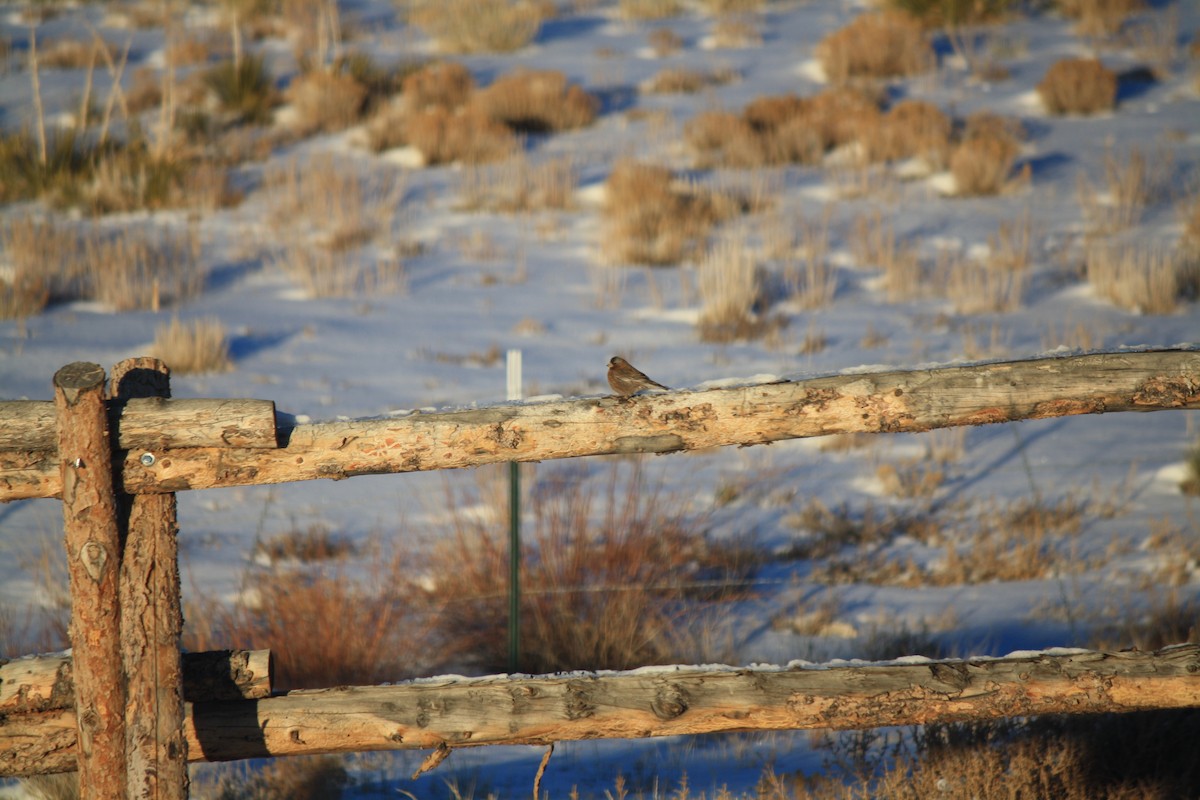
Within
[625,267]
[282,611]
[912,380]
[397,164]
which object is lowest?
[282,611]

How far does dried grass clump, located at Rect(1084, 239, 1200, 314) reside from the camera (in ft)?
31.0

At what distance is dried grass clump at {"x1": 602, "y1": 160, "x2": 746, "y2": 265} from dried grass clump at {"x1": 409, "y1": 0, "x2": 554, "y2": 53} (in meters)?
6.84

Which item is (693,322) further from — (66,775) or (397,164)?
(66,775)

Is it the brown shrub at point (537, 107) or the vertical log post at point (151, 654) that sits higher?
the brown shrub at point (537, 107)

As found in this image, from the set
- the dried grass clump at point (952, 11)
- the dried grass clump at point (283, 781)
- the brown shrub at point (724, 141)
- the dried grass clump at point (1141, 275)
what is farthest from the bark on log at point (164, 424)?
the dried grass clump at point (952, 11)

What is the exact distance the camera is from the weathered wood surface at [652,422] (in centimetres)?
261

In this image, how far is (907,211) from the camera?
1175 cm

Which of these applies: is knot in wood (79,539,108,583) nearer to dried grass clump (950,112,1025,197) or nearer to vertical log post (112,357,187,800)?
vertical log post (112,357,187,800)

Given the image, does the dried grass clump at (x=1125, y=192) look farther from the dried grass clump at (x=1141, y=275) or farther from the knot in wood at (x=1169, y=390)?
the knot in wood at (x=1169, y=390)

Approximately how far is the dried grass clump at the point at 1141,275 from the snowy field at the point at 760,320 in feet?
0.22

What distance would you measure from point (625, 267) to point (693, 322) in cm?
146

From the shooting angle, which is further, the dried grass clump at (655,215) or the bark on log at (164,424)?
the dried grass clump at (655,215)

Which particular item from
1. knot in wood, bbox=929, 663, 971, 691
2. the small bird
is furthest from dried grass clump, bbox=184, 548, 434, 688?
knot in wood, bbox=929, 663, 971, 691

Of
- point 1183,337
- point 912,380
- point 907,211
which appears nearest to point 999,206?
point 907,211
